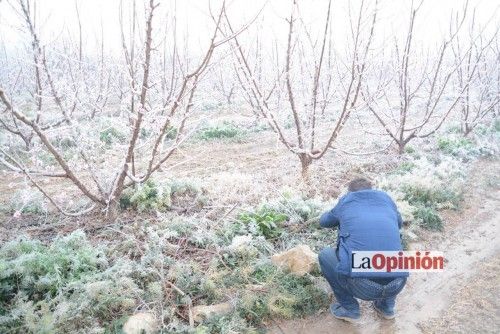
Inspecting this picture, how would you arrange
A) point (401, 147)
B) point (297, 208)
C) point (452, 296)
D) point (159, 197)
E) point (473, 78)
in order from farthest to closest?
1. point (473, 78)
2. point (401, 147)
3. point (159, 197)
4. point (297, 208)
5. point (452, 296)

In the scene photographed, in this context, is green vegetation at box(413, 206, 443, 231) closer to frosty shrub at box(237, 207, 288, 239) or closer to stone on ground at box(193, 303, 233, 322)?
frosty shrub at box(237, 207, 288, 239)

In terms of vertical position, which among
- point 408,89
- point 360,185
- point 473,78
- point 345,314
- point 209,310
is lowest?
point 345,314

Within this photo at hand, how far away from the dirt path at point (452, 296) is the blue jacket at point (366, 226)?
67cm

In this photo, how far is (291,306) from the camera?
13.1 feet

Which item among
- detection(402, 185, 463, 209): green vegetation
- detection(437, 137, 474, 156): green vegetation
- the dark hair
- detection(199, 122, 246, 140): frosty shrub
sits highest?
detection(199, 122, 246, 140): frosty shrub

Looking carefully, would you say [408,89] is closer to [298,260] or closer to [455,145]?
[455,145]

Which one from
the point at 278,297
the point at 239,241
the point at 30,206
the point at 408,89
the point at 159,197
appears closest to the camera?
the point at 278,297

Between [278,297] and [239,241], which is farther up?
[239,241]

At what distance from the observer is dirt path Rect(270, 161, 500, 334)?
3.88 m

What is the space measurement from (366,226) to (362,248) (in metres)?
0.20

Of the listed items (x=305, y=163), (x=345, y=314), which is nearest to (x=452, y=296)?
(x=345, y=314)

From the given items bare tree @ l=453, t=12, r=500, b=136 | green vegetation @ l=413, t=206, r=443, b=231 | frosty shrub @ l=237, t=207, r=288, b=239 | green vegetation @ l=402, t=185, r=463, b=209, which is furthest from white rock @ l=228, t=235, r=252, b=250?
bare tree @ l=453, t=12, r=500, b=136

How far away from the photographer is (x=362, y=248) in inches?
140

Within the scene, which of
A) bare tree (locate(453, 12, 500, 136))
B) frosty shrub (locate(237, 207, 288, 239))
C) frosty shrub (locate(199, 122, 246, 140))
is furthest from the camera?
frosty shrub (locate(199, 122, 246, 140))
